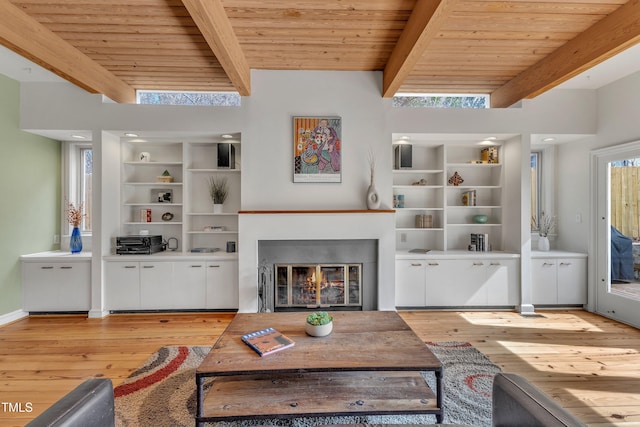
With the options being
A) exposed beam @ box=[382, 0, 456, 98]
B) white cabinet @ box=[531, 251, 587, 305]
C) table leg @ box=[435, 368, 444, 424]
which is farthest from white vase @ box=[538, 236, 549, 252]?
table leg @ box=[435, 368, 444, 424]

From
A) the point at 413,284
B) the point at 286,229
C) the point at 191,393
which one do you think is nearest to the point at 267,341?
the point at 191,393

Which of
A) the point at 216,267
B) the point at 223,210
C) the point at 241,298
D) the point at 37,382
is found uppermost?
the point at 223,210

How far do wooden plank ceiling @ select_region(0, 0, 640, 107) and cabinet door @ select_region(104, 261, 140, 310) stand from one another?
211 centimetres

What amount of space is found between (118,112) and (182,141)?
783 millimetres

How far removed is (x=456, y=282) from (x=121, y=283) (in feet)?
14.1

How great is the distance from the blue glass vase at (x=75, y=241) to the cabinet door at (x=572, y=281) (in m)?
6.42

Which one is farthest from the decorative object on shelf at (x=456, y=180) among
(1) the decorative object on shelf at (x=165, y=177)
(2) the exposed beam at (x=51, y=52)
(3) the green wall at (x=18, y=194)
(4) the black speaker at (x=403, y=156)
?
(3) the green wall at (x=18, y=194)

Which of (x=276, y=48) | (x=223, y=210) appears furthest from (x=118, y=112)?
(x=276, y=48)

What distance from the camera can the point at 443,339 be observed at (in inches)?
124

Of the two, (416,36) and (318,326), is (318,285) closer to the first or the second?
(318,326)

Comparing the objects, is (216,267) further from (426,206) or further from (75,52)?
(426,206)

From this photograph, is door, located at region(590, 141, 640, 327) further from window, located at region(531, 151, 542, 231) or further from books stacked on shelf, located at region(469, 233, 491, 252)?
books stacked on shelf, located at region(469, 233, 491, 252)

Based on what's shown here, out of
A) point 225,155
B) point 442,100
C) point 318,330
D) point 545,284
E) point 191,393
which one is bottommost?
point 191,393

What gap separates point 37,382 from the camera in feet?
7.86
